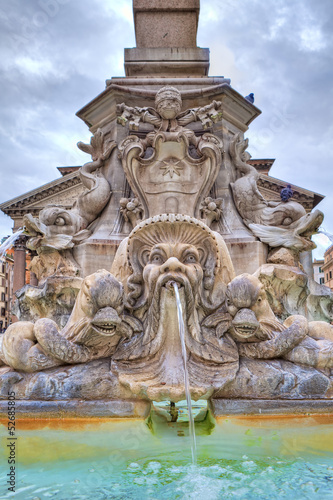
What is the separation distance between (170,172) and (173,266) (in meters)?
2.55

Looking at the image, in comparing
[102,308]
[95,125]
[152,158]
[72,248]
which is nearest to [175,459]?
[102,308]

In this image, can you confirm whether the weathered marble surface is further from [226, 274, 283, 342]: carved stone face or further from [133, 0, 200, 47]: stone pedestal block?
[133, 0, 200, 47]: stone pedestal block

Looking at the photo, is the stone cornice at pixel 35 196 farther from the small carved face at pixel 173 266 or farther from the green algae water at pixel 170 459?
the green algae water at pixel 170 459

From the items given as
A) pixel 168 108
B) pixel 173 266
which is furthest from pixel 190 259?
pixel 168 108

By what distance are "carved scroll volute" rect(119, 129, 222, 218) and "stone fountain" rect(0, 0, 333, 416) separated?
1cm

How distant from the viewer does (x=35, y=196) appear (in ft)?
122

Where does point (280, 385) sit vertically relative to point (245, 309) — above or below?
below

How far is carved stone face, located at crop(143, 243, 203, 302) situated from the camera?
305 cm

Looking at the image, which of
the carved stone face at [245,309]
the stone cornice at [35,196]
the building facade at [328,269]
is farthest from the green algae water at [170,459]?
the building facade at [328,269]

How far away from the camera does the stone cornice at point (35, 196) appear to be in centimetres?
3597

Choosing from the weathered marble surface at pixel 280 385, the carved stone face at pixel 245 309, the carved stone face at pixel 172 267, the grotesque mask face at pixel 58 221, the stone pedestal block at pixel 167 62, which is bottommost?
the weathered marble surface at pixel 280 385

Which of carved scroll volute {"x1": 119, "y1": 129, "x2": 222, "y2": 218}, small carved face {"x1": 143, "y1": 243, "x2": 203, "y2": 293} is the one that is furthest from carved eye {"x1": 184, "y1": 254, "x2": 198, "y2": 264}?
carved scroll volute {"x1": 119, "y1": 129, "x2": 222, "y2": 218}

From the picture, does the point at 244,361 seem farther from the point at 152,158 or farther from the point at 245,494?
the point at 152,158

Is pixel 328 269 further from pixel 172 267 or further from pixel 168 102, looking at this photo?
pixel 172 267
